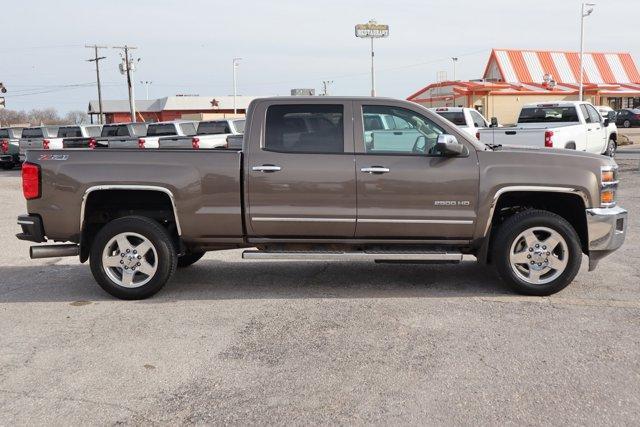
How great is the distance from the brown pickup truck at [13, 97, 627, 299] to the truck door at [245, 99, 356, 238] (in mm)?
10

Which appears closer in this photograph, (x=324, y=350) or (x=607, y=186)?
(x=324, y=350)

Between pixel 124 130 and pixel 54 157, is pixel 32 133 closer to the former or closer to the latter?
pixel 124 130

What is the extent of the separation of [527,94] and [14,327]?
51.7 meters

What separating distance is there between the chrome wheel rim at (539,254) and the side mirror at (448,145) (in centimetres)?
100

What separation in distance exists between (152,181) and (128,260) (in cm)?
81

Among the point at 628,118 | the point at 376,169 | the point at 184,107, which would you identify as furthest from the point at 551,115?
the point at 184,107

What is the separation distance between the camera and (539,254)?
5871 mm

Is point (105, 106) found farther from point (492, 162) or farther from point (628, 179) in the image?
point (492, 162)

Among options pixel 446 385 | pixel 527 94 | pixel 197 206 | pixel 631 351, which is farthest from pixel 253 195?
pixel 527 94

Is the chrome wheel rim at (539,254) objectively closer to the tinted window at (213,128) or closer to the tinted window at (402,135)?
the tinted window at (402,135)

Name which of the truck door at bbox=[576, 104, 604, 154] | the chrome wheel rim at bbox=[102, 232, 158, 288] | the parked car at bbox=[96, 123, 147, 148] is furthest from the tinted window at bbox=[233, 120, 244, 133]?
the chrome wheel rim at bbox=[102, 232, 158, 288]

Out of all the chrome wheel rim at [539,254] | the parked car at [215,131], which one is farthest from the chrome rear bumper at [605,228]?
the parked car at [215,131]

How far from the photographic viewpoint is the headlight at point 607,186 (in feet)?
19.1

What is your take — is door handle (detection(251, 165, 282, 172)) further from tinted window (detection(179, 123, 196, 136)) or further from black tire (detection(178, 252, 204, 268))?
tinted window (detection(179, 123, 196, 136))
